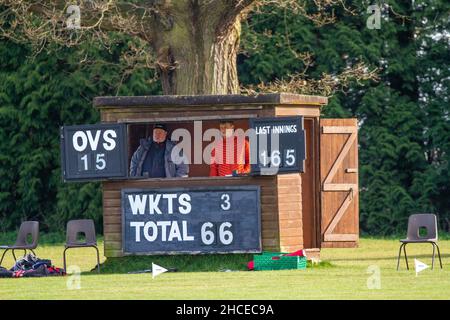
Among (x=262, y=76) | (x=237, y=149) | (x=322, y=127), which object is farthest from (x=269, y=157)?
(x=262, y=76)

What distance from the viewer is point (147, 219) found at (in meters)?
18.8

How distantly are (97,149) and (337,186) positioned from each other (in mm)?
3720

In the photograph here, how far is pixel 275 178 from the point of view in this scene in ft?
60.8

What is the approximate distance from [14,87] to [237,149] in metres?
10.6

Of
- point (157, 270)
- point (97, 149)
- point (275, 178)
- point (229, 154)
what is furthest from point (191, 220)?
point (97, 149)

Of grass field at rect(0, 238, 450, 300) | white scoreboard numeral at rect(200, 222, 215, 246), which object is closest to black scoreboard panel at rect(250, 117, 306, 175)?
white scoreboard numeral at rect(200, 222, 215, 246)

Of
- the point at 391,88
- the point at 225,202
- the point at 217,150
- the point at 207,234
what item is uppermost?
the point at 391,88

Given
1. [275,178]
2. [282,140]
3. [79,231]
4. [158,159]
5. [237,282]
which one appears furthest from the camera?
[158,159]

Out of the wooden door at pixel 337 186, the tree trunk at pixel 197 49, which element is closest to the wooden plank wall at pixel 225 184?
the wooden door at pixel 337 186

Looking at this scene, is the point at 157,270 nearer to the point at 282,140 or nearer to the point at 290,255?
the point at 290,255

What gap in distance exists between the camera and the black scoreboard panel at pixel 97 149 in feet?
61.6

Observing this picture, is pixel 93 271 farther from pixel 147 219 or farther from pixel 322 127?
pixel 322 127

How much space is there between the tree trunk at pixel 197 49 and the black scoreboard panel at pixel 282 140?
2.57 metres

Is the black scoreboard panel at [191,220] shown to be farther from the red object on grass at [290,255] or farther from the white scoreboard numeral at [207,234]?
the red object on grass at [290,255]
